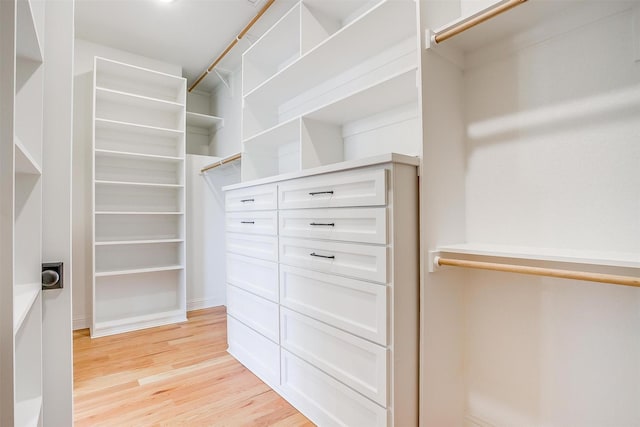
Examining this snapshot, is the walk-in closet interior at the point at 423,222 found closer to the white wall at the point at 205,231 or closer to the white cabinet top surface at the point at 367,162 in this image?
the white cabinet top surface at the point at 367,162

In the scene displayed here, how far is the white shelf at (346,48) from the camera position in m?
1.52

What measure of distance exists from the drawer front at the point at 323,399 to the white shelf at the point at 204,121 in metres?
2.90

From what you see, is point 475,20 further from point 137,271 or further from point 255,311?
point 137,271

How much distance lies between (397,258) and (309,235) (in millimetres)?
522

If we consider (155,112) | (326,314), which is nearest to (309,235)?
(326,314)

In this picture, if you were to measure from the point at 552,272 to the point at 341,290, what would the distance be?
2.58 feet

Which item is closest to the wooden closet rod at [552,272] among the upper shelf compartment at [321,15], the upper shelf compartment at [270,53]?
the upper shelf compartment at [321,15]

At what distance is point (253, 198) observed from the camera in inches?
82.5

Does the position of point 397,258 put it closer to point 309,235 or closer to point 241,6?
point 309,235

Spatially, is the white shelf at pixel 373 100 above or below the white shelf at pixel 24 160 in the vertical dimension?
above

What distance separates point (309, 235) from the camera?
1.62 meters

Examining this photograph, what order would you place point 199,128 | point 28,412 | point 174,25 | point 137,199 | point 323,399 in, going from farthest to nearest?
1. point 199,128
2. point 137,199
3. point 174,25
4. point 323,399
5. point 28,412

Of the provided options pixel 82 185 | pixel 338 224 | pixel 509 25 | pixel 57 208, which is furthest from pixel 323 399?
pixel 82 185

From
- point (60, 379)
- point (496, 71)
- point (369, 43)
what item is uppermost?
point (369, 43)
